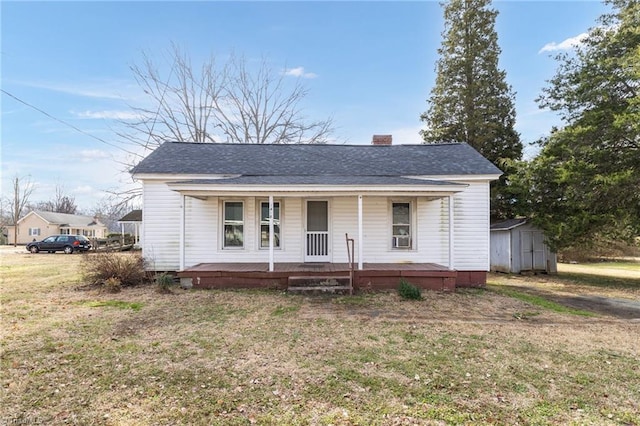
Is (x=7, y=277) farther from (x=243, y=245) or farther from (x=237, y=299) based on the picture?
(x=237, y=299)

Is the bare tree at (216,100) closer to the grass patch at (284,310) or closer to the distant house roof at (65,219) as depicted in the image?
the grass patch at (284,310)

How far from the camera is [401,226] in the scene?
35.1 ft

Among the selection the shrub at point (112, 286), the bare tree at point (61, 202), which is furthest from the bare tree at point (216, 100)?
the bare tree at point (61, 202)

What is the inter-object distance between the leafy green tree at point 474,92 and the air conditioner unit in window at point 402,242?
10660mm

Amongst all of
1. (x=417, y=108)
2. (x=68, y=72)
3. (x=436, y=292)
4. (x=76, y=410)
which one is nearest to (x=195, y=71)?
(x=68, y=72)

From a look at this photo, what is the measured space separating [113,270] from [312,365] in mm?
7865

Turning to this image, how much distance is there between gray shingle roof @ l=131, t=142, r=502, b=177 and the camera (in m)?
10.7

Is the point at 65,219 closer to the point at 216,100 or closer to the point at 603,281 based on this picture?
the point at 216,100

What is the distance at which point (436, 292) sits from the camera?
8.89 m

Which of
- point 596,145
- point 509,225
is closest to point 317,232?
point 509,225

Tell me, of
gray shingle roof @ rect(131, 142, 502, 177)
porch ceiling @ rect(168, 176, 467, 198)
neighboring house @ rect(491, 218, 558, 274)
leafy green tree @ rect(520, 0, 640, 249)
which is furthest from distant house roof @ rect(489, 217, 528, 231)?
porch ceiling @ rect(168, 176, 467, 198)

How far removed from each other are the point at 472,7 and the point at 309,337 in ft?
78.4

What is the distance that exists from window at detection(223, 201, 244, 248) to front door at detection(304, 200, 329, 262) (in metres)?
2.18

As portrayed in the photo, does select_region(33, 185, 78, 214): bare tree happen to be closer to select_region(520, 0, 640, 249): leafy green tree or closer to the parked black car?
the parked black car
